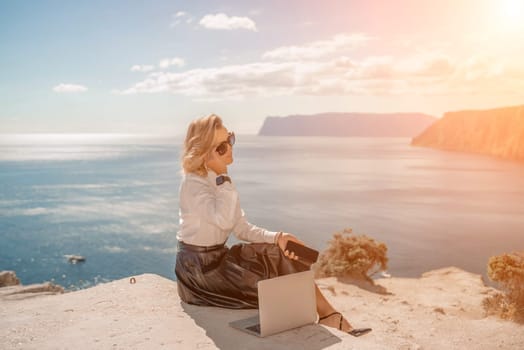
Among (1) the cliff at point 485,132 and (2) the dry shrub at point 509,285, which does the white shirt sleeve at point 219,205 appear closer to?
(2) the dry shrub at point 509,285

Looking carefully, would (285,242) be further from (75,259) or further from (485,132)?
(485,132)

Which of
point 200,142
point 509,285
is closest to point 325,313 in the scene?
point 200,142

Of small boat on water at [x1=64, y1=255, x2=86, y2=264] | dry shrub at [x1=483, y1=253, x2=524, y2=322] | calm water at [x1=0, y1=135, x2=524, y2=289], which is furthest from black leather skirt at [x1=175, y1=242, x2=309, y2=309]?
small boat on water at [x1=64, y1=255, x2=86, y2=264]

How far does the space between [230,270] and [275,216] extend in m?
54.1

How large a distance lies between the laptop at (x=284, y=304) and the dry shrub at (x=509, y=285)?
941 cm

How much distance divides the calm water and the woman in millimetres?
28739

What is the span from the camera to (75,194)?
84.9m

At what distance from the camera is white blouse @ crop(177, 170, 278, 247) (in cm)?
557

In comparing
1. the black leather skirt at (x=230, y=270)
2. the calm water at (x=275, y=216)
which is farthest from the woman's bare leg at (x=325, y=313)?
the calm water at (x=275, y=216)

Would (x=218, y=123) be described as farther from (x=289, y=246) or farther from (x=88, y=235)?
(x=88, y=235)

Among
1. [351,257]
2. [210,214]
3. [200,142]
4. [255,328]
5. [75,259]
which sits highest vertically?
[200,142]

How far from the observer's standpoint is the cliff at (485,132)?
13812 cm

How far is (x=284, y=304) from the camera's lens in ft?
17.9

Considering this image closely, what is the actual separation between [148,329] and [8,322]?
2.04m
